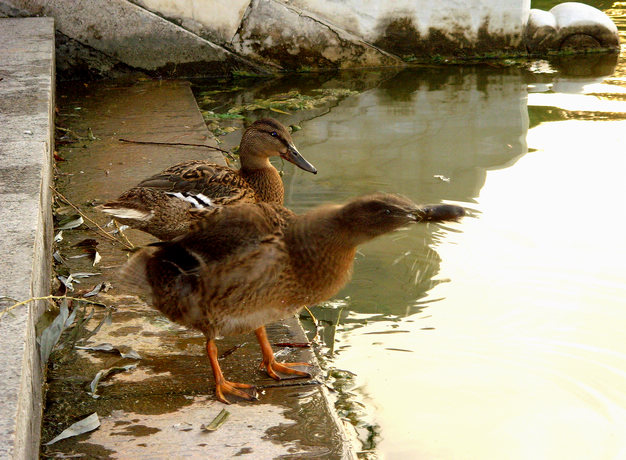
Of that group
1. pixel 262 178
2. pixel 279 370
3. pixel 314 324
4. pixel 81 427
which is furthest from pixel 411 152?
pixel 81 427

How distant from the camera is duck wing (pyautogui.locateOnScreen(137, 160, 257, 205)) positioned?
3.91 metres

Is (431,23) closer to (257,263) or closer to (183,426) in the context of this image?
(257,263)

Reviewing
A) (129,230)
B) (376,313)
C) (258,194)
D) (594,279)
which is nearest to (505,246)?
(594,279)

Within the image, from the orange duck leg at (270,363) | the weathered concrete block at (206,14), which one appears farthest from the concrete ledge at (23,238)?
the weathered concrete block at (206,14)

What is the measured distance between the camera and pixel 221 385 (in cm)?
301

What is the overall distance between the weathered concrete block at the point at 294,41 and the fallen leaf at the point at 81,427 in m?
6.79

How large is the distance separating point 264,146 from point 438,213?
215cm

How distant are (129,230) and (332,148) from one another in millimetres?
2514

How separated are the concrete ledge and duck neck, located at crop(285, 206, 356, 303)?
89cm

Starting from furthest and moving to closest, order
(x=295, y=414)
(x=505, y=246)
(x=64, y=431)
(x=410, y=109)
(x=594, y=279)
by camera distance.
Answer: (x=410, y=109) → (x=505, y=246) → (x=594, y=279) → (x=295, y=414) → (x=64, y=431)

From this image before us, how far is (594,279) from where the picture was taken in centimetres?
441

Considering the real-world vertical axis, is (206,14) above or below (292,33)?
above

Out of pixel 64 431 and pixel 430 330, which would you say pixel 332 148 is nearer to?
pixel 430 330

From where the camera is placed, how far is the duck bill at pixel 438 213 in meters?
2.58
